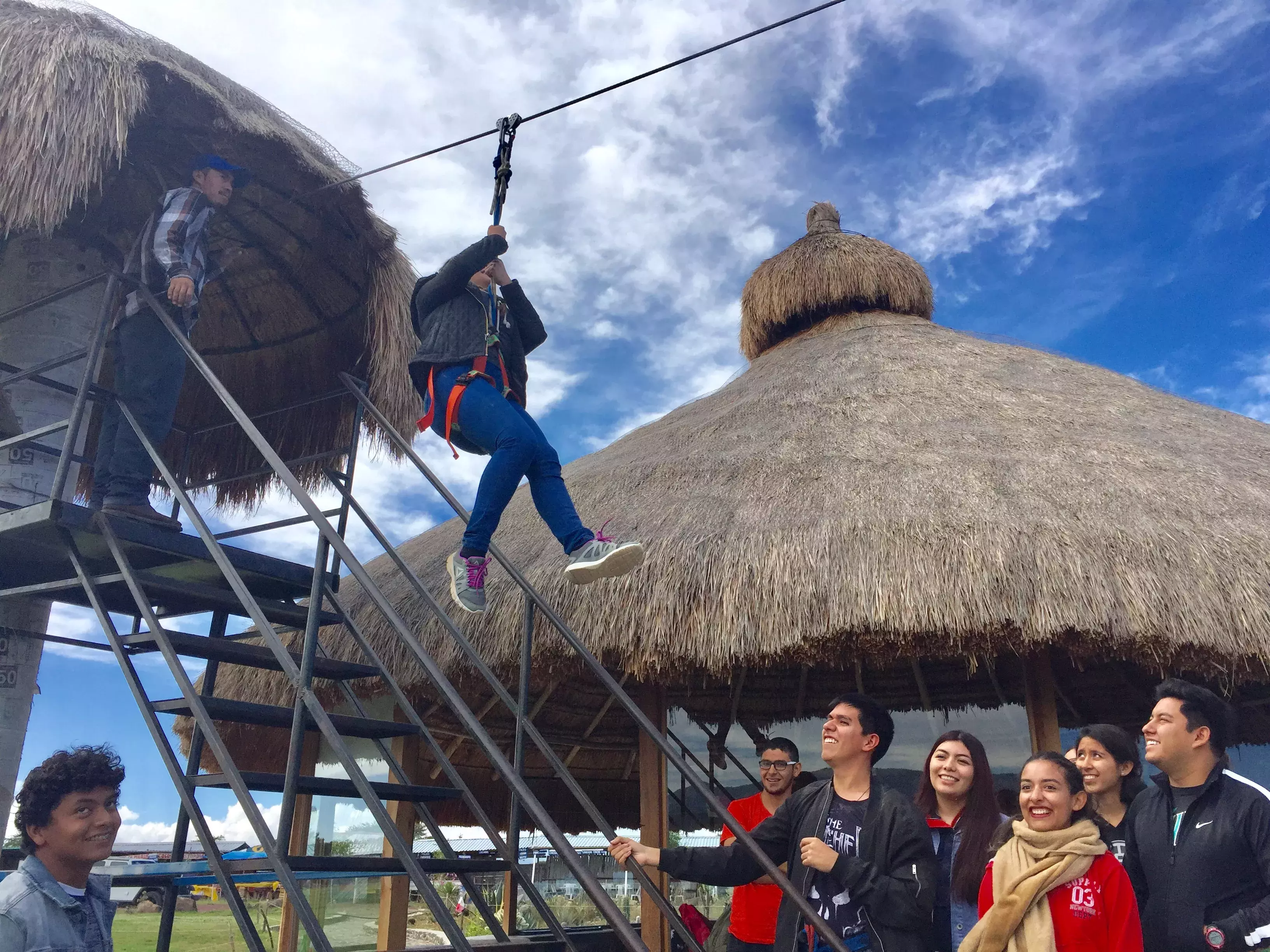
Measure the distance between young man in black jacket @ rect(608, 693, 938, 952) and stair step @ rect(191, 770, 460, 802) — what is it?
55 cm

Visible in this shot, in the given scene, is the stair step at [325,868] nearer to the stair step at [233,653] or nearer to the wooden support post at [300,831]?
the stair step at [233,653]

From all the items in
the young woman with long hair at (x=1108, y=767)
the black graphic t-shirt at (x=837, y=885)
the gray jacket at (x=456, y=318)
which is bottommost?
the black graphic t-shirt at (x=837, y=885)

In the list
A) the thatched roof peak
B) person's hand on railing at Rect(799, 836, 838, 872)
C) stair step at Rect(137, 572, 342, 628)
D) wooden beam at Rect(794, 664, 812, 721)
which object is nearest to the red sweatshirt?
person's hand on railing at Rect(799, 836, 838, 872)

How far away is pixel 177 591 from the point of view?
10.2 ft

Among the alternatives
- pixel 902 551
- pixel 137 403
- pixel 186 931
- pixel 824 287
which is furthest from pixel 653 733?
pixel 186 931

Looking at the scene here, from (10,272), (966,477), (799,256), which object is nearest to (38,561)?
(10,272)

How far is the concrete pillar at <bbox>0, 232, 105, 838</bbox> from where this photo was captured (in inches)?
133

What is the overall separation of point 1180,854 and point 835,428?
12.2 ft

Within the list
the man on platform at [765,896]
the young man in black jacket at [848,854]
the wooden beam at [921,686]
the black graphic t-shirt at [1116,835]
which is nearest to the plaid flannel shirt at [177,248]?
the young man in black jacket at [848,854]

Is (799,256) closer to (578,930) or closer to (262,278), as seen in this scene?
(262,278)

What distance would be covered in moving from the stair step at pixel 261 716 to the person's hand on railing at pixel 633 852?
0.70 m

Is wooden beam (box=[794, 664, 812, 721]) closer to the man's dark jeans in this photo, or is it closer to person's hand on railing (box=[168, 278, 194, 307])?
the man's dark jeans

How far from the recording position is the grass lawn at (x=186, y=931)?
43.8 ft

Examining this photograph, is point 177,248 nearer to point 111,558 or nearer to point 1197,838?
point 111,558
